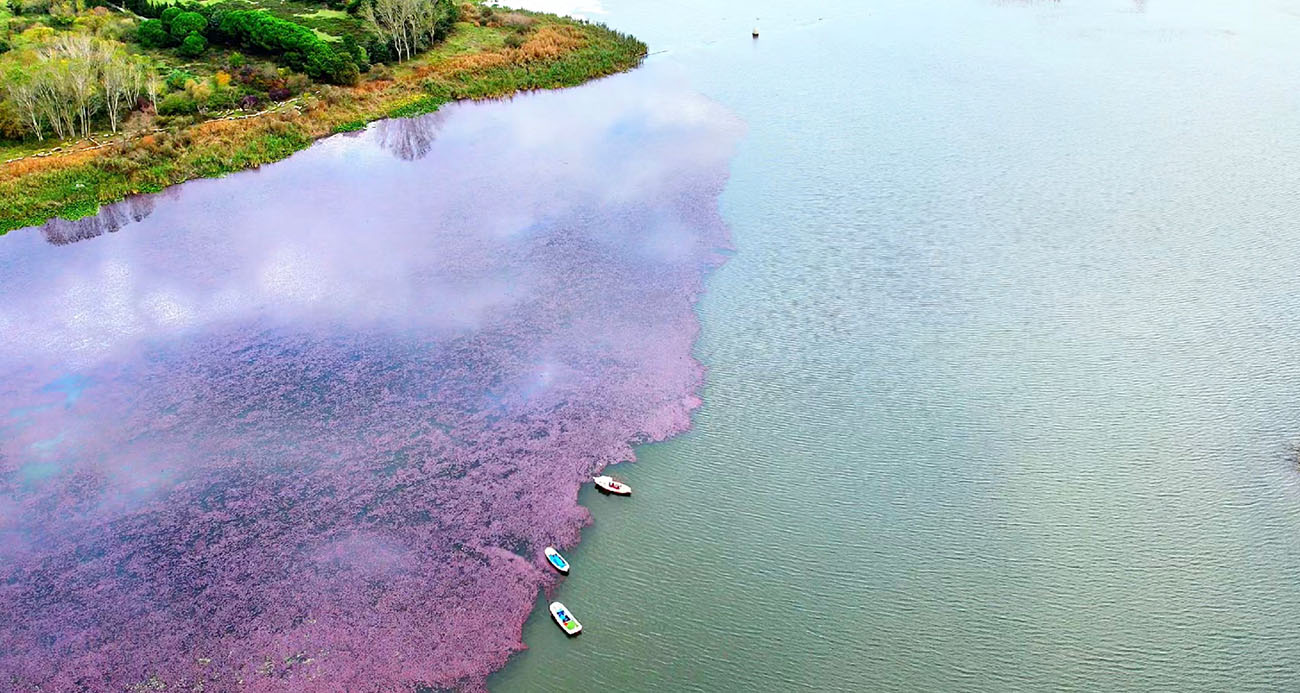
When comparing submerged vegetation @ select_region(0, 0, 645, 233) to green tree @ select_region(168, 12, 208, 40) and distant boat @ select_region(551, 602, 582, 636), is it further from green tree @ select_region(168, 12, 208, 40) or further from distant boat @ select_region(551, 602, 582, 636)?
distant boat @ select_region(551, 602, 582, 636)

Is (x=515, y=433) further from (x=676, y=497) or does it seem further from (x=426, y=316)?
(x=426, y=316)

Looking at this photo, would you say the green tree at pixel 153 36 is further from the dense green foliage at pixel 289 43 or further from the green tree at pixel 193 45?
the dense green foliage at pixel 289 43

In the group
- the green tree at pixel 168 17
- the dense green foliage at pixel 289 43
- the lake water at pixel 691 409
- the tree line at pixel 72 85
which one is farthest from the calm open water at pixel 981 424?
the green tree at pixel 168 17

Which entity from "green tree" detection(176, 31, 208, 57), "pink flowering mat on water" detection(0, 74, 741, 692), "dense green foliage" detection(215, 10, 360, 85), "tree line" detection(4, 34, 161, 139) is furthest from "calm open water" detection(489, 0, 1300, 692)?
"green tree" detection(176, 31, 208, 57)

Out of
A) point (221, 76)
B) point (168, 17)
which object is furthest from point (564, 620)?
point (168, 17)

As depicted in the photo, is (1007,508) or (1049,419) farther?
(1049,419)

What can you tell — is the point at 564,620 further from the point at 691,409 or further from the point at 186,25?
the point at 186,25

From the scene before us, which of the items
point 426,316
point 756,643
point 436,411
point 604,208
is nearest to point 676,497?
point 756,643
